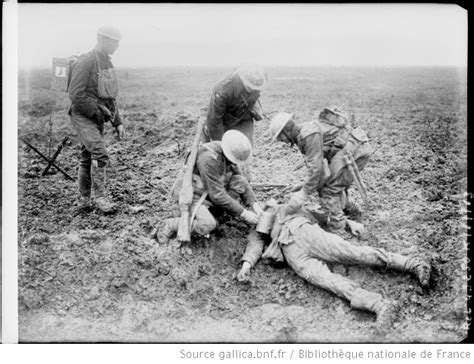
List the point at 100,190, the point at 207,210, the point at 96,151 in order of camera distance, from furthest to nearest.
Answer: the point at 100,190, the point at 96,151, the point at 207,210

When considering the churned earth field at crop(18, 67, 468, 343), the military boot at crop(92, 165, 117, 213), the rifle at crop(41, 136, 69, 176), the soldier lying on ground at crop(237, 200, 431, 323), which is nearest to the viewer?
the soldier lying on ground at crop(237, 200, 431, 323)

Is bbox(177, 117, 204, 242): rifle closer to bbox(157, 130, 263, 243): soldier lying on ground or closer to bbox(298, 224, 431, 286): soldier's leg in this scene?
bbox(157, 130, 263, 243): soldier lying on ground

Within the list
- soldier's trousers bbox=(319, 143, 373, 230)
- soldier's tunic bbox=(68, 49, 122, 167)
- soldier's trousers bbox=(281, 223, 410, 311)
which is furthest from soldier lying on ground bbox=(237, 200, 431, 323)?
soldier's tunic bbox=(68, 49, 122, 167)

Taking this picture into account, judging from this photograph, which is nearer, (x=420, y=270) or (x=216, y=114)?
(x=420, y=270)

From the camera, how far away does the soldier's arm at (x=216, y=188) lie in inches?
260

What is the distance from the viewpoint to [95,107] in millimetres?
6938

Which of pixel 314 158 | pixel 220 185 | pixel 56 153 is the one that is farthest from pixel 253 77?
pixel 56 153

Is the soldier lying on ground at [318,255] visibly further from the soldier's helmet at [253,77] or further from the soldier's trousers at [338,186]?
the soldier's helmet at [253,77]

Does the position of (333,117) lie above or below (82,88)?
below

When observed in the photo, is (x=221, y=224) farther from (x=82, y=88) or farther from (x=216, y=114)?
(x=82, y=88)

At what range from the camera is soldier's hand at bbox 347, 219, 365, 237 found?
686 centimetres

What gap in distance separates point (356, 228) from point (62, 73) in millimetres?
3160

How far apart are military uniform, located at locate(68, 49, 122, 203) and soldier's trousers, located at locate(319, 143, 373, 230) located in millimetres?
2159
